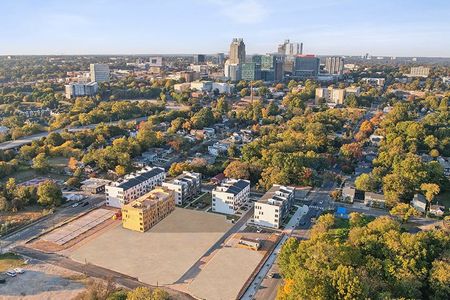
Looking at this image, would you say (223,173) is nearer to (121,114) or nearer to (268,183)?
(268,183)

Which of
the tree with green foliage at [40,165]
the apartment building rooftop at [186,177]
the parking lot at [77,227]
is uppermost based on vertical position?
the apartment building rooftop at [186,177]

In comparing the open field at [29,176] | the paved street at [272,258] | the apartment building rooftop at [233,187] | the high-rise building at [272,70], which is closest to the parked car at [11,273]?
the paved street at [272,258]

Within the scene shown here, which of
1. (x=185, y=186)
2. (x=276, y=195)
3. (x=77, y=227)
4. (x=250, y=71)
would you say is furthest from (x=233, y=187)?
(x=250, y=71)

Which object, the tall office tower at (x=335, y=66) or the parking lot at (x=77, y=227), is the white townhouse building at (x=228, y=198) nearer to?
the parking lot at (x=77, y=227)

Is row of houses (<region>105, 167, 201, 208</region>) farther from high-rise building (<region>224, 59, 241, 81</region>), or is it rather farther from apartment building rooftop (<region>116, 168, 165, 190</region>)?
high-rise building (<region>224, 59, 241, 81</region>)

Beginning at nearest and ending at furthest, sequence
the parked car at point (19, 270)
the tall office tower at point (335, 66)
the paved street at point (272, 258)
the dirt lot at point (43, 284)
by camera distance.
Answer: the dirt lot at point (43, 284)
the paved street at point (272, 258)
the parked car at point (19, 270)
the tall office tower at point (335, 66)

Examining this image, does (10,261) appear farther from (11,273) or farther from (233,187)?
(233,187)
